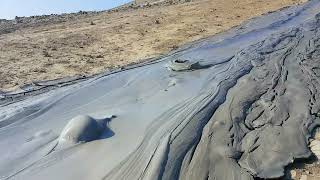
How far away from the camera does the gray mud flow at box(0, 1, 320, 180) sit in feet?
13.0

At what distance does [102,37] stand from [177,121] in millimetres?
6532

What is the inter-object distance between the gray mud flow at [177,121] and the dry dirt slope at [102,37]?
55.0 inches

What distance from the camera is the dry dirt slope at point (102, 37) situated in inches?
320

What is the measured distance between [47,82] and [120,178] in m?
3.64

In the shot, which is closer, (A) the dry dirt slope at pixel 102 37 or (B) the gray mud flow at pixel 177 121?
(B) the gray mud flow at pixel 177 121

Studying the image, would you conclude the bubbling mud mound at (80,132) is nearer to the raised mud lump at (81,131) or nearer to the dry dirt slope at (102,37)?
the raised mud lump at (81,131)

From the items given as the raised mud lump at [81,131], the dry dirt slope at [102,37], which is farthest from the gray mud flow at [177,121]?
the dry dirt slope at [102,37]

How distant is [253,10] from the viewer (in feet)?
44.9

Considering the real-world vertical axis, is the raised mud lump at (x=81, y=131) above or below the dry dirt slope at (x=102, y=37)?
below

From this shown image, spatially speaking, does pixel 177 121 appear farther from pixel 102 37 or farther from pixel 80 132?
pixel 102 37

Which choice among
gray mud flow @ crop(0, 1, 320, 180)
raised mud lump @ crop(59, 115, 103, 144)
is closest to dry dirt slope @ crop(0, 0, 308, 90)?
gray mud flow @ crop(0, 1, 320, 180)

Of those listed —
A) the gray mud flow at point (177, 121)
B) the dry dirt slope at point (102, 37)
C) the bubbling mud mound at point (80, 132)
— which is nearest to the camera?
the gray mud flow at point (177, 121)

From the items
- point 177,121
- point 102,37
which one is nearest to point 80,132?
point 177,121

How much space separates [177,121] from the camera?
4.85 m
